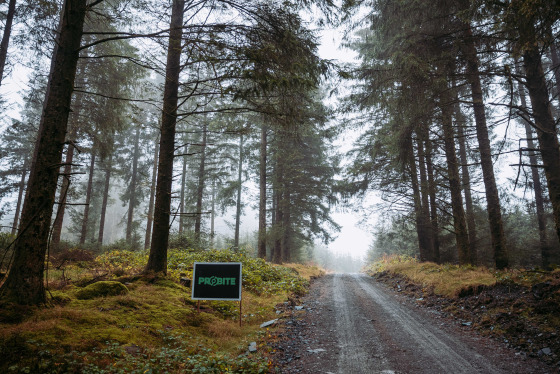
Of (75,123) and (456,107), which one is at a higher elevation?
(456,107)

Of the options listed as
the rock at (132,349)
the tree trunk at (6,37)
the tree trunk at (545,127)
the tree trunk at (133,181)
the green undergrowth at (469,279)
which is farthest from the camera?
the tree trunk at (133,181)

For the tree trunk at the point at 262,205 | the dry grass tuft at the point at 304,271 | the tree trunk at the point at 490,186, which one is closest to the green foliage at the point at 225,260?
the dry grass tuft at the point at 304,271

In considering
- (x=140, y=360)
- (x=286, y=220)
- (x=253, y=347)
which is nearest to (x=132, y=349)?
(x=140, y=360)

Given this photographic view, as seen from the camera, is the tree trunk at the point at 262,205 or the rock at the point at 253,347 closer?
the rock at the point at 253,347

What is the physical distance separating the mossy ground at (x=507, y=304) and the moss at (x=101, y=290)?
7.33 metres

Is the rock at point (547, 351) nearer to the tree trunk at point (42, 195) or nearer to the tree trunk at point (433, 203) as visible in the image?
the tree trunk at point (42, 195)

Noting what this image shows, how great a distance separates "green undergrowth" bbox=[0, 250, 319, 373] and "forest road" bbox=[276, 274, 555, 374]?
788 millimetres

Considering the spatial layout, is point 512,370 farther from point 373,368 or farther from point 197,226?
point 197,226

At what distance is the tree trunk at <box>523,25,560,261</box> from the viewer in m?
6.36

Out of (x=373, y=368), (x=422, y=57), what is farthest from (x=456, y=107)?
(x=373, y=368)

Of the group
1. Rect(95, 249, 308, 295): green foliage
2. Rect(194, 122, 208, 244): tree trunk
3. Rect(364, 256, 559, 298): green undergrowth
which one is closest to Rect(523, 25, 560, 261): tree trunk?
Rect(364, 256, 559, 298): green undergrowth

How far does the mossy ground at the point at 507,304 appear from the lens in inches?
181

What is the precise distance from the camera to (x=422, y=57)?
810 centimetres

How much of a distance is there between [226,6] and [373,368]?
299 inches
